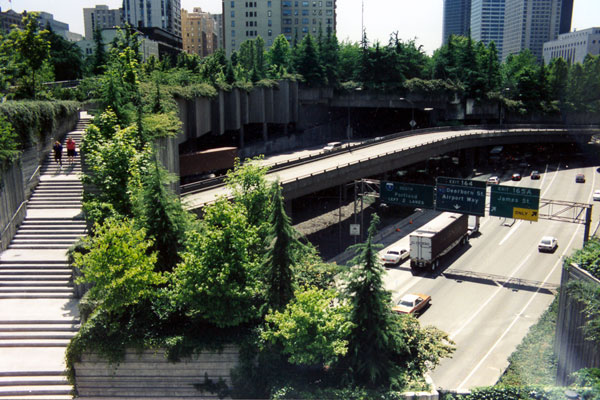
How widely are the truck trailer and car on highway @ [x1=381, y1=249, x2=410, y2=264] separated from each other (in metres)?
1.68

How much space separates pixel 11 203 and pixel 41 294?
643cm

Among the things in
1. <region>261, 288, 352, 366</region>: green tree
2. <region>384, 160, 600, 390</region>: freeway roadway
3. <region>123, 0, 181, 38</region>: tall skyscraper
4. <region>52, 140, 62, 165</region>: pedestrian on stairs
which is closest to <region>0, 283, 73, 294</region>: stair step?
<region>261, 288, 352, 366</region>: green tree

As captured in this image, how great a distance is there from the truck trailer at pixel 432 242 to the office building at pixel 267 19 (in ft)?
363

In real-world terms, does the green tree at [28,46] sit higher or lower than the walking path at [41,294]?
higher

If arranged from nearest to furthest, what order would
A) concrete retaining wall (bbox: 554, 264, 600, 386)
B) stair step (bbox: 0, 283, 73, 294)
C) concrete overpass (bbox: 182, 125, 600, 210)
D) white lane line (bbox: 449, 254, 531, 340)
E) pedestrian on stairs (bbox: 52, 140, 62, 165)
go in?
concrete retaining wall (bbox: 554, 264, 600, 386)
stair step (bbox: 0, 283, 73, 294)
white lane line (bbox: 449, 254, 531, 340)
pedestrian on stairs (bbox: 52, 140, 62, 165)
concrete overpass (bbox: 182, 125, 600, 210)

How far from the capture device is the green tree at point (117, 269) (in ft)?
63.4

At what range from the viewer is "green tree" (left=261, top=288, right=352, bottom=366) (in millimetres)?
17938

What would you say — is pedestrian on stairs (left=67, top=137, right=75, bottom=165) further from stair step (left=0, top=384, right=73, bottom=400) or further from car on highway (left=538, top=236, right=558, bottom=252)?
car on highway (left=538, top=236, right=558, bottom=252)

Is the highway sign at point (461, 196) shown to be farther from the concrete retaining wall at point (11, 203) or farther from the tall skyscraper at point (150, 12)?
the tall skyscraper at point (150, 12)

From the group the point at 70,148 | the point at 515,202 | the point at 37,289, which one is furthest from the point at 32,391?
the point at 515,202

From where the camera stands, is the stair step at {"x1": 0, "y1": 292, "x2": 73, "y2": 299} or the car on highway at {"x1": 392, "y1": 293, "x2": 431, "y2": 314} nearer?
the stair step at {"x1": 0, "y1": 292, "x2": 73, "y2": 299}

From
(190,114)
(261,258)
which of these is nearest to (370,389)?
(261,258)

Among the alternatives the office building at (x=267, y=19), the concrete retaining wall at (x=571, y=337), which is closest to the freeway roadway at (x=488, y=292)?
the concrete retaining wall at (x=571, y=337)

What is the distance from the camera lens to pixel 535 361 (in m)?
22.1
